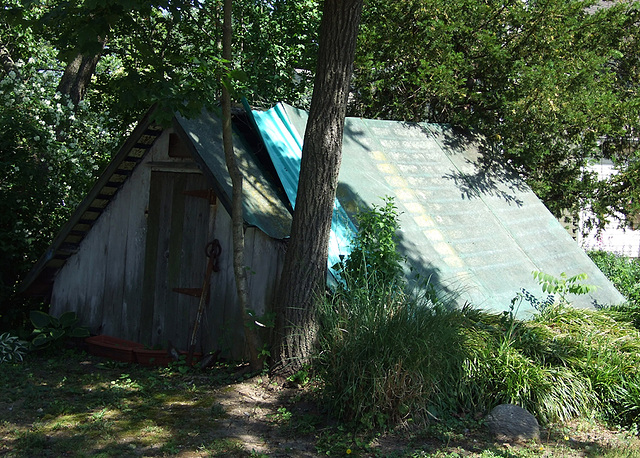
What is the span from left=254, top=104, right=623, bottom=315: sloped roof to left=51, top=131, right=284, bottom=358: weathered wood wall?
913 millimetres

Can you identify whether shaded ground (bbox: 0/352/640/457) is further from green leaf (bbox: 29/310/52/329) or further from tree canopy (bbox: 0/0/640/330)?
tree canopy (bbox: 0/0/640/330)

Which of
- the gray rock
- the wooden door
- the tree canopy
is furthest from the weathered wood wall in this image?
the gray rock

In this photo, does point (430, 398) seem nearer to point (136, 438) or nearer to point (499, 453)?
point (499, 453)

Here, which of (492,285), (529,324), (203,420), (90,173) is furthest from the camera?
(90,173)

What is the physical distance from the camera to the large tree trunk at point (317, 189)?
586cm

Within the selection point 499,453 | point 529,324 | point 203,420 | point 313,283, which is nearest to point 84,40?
point 313,283

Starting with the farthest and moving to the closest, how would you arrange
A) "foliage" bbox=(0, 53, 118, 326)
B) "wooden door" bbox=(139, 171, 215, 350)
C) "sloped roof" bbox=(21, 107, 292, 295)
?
"foliage" bbox=(0, 53, 118, 326), "wooden door" bbox=(139, 171, 215, 350), "sloped roof" bbox=(21, 107, 292, 295)

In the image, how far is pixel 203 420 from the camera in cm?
535

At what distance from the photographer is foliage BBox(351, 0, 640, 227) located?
31.5ft

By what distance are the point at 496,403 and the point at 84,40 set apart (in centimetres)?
460

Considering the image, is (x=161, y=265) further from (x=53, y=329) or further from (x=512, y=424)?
(x=512, y=424)

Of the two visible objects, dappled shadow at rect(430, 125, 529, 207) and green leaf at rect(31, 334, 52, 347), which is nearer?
green leaf at rect(31, 334, 52, 347)

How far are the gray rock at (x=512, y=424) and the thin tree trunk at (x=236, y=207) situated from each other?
7.31 ft

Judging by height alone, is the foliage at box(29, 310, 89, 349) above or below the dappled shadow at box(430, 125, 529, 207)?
below
